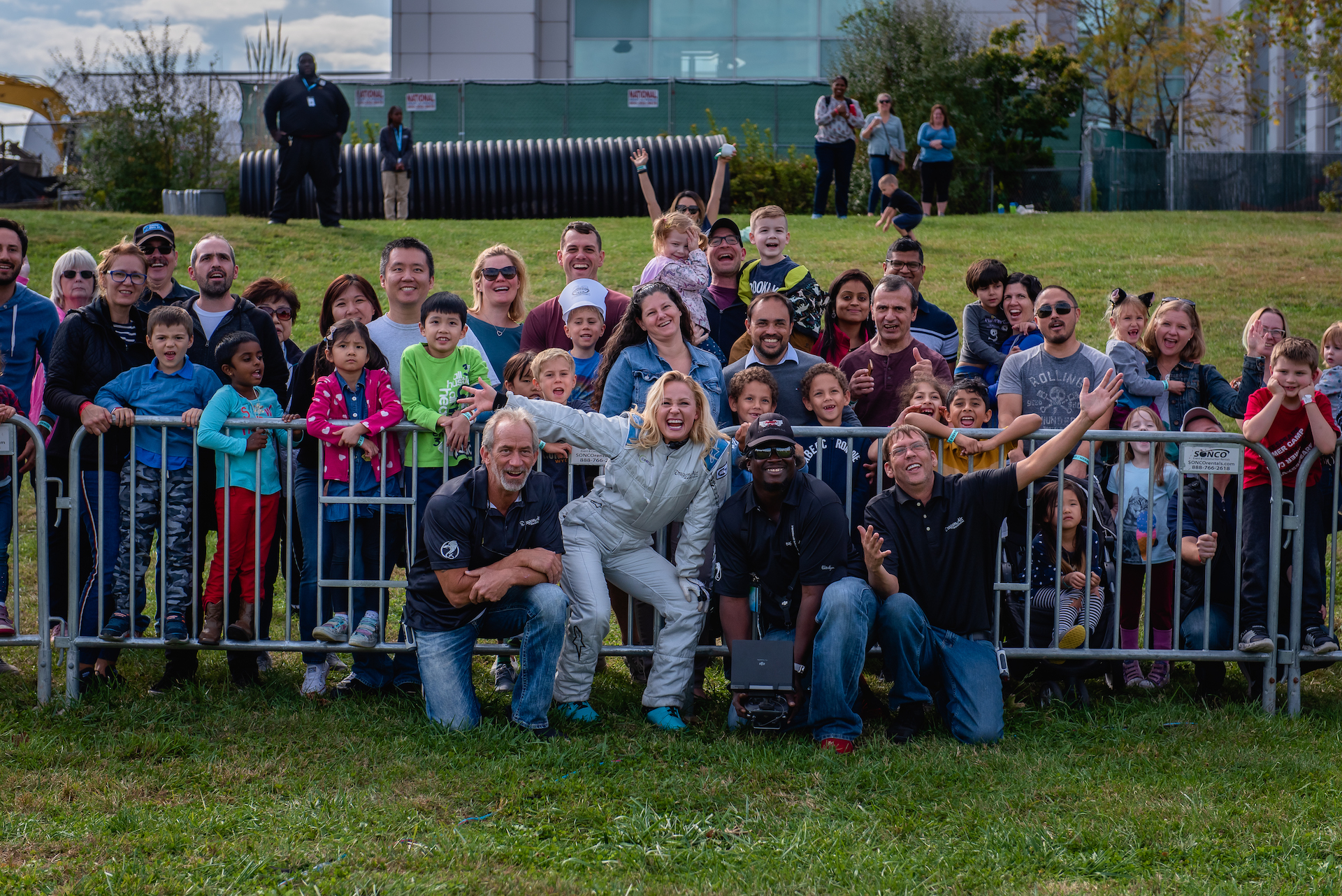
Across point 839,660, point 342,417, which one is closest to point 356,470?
point 342,417

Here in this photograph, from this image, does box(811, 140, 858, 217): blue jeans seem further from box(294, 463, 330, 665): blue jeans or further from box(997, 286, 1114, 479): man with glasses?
box(294, 463, 330, 665): blue jeans

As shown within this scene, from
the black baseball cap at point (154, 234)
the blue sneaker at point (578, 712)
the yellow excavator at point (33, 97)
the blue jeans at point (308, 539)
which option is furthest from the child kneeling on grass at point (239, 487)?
the yellow excavator at point (33, 97)

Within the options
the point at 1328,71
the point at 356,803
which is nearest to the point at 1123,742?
the point at 356,803

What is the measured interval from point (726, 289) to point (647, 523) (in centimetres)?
242

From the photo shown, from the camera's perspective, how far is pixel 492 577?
537cm

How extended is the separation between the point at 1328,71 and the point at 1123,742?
19.2 m

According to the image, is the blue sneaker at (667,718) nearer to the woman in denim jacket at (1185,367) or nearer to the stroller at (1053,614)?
the stroller at (1053,614)

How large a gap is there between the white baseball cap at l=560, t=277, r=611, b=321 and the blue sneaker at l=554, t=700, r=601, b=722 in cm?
208

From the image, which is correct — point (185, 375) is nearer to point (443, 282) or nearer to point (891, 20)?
point (443, 282)

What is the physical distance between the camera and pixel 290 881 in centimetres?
398

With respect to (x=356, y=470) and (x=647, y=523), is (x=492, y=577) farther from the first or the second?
(x=356, y=470)

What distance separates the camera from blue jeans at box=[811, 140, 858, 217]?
18.6m

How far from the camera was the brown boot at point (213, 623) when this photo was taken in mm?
5746

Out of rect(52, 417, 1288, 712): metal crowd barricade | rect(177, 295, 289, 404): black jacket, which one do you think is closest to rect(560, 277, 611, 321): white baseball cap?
rect(52, 417, 1288, 712): metal crowd barricade
